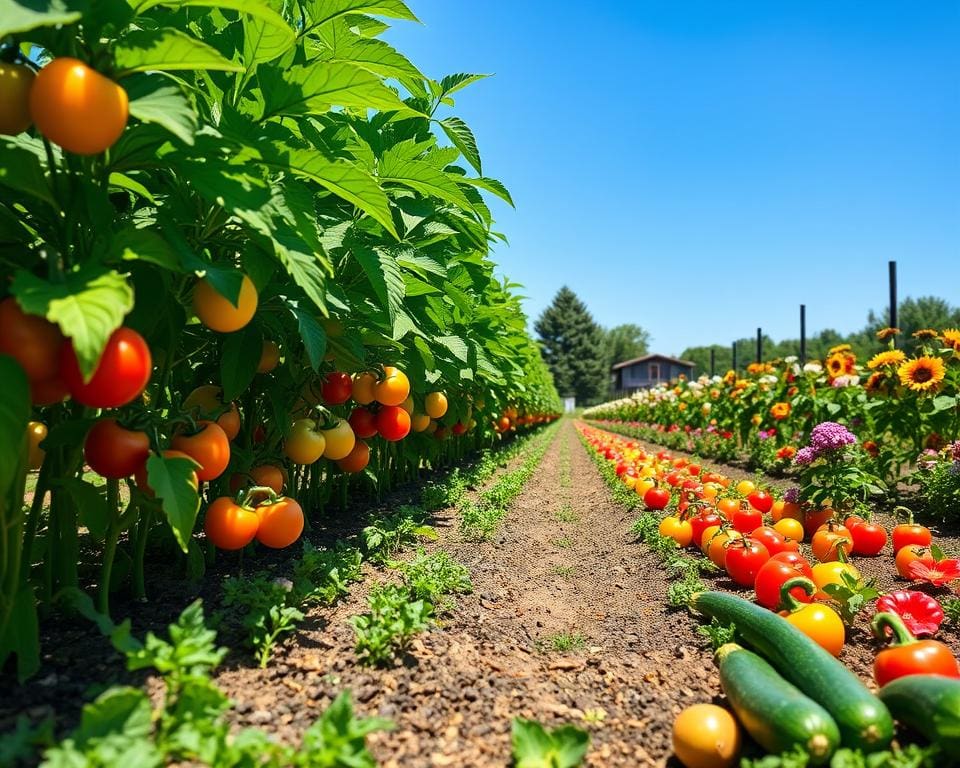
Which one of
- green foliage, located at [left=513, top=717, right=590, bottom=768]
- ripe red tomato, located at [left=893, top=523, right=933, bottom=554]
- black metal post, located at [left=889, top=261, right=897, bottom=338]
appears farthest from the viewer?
black metal post, located at [left=889, top=261, right=897, bottom=338]

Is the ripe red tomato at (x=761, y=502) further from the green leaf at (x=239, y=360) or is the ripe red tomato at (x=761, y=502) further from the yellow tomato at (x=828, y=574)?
the green leaf at (x=239, y=360)

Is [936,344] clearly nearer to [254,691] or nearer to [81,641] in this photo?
[254,691]

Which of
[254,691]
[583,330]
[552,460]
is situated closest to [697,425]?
[552,460]

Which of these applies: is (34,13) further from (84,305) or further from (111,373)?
(111,373)

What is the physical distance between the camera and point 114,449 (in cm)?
162

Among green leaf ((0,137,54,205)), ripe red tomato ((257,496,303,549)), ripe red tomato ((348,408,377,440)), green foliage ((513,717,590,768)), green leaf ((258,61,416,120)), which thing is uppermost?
green leaf ((258,61,416,120))

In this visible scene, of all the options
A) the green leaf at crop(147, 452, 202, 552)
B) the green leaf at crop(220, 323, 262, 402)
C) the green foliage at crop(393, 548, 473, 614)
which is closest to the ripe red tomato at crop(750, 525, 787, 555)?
the green foliage at crop(393, 548, 473, 614)

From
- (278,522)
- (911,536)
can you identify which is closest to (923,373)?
(911,536)

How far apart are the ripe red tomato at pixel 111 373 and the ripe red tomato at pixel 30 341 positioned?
0.02 metres

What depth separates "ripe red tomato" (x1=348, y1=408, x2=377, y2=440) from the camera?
339cm

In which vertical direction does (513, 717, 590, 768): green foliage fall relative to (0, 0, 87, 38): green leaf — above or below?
below

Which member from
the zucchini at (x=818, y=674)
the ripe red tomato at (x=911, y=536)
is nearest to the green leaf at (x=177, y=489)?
the zucchini at (x=818, y=674)

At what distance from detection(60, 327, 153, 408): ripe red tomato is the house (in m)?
74.2

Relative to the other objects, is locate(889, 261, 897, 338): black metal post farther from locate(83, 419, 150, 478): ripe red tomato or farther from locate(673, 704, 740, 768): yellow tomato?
locate(83, 419, 150, 478): ripe red tomato
